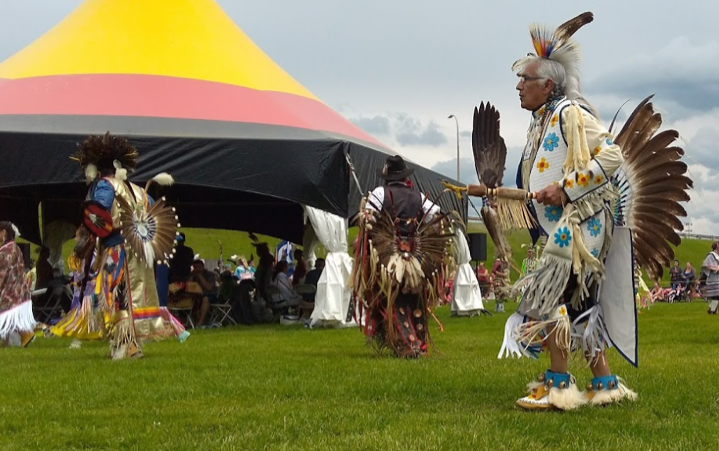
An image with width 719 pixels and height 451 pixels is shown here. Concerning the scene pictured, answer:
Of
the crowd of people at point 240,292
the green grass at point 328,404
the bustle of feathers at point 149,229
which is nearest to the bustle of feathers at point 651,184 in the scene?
the green grass at point 328,404

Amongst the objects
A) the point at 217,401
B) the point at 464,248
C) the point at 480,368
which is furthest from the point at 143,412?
the point at 464,248

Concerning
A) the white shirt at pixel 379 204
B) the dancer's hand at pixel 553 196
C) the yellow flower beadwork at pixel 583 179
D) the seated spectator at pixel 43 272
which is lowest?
the seated spectator at pixel 43 272

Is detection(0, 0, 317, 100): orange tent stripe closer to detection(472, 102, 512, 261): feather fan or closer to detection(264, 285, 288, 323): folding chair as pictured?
detection(264, 285, 288, 323): folding chair

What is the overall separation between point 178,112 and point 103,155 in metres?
4.19

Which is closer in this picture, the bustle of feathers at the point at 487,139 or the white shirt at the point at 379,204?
the white shirt at the point at 379,204

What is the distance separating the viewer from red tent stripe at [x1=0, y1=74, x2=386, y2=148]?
11.0m

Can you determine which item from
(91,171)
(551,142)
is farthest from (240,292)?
(551,142)

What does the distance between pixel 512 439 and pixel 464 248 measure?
1081 centimetres

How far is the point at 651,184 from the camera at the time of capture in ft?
15.4

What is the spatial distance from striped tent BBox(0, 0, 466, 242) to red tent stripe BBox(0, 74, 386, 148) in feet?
0.06

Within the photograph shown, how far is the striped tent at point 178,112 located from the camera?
413 inches

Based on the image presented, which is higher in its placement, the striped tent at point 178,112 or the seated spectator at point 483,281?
the striped tent at point 178,112

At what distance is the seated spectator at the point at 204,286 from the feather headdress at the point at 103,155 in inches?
197

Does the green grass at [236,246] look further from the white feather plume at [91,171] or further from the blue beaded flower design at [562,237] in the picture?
the blue beaded flower design at [562,237]
